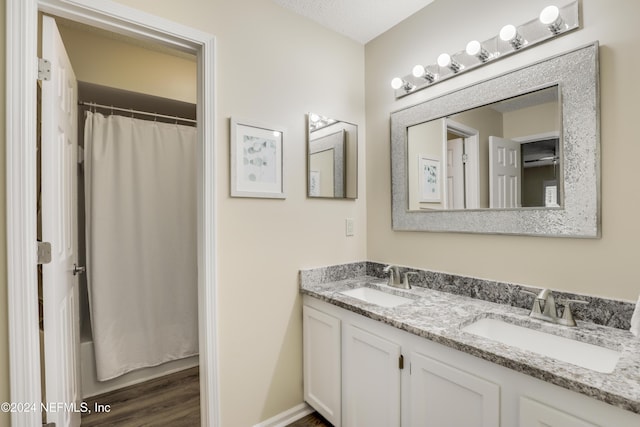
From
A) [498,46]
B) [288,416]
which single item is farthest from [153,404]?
[498,46]

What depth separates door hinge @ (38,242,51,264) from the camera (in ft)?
4.05

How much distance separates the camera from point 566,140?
1283mm

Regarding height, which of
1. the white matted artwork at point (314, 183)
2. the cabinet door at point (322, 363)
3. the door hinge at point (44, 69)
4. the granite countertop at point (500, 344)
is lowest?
the cabinet door at point (322, 363)

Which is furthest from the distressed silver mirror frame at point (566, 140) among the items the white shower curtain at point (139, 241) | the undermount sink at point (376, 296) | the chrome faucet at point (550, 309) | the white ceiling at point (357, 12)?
the white shower curtain at point (139, 241)

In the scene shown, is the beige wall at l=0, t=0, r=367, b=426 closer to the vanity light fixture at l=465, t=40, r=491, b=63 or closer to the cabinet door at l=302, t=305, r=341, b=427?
the cabinet door at l=302, t=305, r=341, b=427

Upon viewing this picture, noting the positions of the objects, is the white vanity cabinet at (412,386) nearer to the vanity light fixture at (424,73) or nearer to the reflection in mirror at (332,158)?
the reflection in mirror at (332,158)

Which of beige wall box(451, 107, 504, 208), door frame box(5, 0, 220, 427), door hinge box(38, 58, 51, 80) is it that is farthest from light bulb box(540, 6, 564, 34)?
door hinge box(38, 58, 51, 80)

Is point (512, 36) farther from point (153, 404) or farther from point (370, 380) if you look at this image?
point (153, 404)

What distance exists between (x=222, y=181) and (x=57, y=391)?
1.14m

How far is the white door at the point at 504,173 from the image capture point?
1.45 m

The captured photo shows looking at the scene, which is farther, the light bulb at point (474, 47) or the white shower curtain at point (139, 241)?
the white shower curtain at point (139, 241)

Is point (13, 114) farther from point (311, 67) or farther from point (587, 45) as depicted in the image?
point (587, 45)

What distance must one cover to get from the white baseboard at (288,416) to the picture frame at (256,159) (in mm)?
1267

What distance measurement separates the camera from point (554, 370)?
2.83 feet
